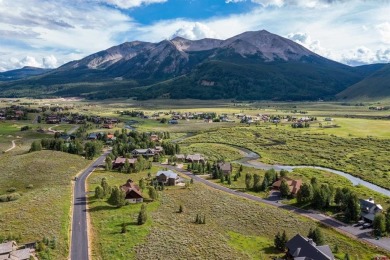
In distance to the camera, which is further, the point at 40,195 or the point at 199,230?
the point at 40,195

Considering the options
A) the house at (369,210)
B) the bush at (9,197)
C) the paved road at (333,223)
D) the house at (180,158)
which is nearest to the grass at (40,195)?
the bush at (9,197)

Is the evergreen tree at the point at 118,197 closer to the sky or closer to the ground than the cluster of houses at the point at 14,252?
closer to the sky

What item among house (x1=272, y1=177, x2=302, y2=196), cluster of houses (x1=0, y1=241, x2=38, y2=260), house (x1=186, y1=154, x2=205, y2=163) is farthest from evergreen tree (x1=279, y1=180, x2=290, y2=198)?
cluster of houses (x1=0, y1=241, x2=38, y2=260)

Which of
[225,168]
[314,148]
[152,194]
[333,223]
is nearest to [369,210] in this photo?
[333,223]

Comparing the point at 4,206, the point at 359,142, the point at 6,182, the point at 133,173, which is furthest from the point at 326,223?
the point at 359,142

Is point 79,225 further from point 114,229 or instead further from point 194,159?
point 194,159

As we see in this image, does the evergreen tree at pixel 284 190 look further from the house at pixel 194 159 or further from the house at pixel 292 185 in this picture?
the house at pixel 194 159

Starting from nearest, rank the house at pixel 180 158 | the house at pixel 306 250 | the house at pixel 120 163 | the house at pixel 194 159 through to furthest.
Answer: the house at pixel 306 250 < the house at pixel 120 163 < the house at pixel 194 159 < the house at pixel 180 158
